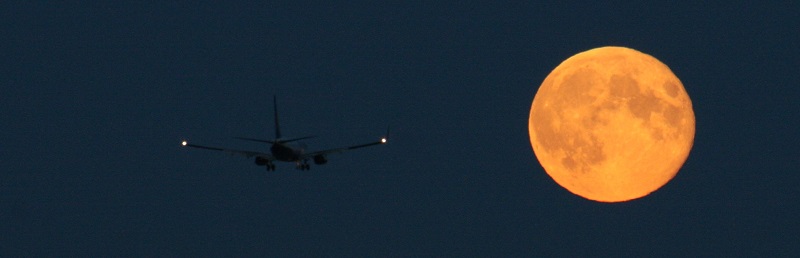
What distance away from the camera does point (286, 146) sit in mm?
118625

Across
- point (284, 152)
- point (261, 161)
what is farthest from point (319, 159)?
point (284, 152)

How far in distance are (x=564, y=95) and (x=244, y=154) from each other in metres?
55.1

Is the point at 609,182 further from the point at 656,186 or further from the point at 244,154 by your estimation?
the point at 244,154

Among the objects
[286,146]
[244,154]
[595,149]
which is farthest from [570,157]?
[244,154]

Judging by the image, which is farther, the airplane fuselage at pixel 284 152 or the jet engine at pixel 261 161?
the jet engine at pixel 261 161

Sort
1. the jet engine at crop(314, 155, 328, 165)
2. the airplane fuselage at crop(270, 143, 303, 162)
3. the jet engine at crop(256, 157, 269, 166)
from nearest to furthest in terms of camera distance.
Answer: the airplane fuselage at crop(270, 143, 303, 162), the jet engine at crop(256, 157, 269, 166), the jet engine at crop(314, 155, 328, 165)

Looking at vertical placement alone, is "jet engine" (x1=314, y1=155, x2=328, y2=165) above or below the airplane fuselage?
above

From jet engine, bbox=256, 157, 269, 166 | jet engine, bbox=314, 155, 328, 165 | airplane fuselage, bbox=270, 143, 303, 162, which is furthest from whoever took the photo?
jet engine, bbox=314, 155, 328, 165

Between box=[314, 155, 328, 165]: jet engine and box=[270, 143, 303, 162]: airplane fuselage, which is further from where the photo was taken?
box=[314, 155, 328, 165]: jet engine

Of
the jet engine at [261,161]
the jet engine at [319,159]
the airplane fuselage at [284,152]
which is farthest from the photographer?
the jet engine at [319,159]

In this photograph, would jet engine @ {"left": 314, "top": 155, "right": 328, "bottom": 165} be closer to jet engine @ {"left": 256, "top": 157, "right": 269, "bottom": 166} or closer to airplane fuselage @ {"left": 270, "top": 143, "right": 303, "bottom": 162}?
airplane fuselage @ {"left": 270, "top": 143, "right": 303, "bottom": 162}

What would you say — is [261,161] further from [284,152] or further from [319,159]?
[284,152]

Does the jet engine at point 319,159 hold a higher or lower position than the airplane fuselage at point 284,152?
higher

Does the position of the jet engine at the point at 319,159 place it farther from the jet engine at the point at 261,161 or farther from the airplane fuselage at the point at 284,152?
the jet engine at the point at 261,161
